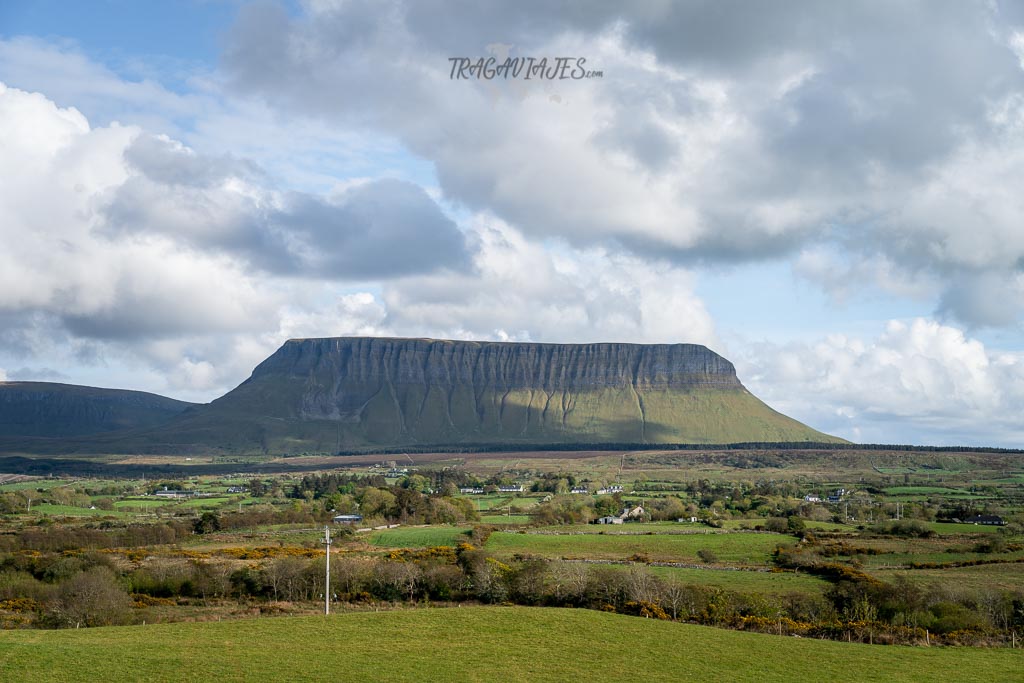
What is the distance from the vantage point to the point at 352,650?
3944 centimetres

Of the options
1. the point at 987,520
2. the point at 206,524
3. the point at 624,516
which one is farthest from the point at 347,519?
the point at 987,520

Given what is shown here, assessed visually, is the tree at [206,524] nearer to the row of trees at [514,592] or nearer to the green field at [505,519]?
the row of trees at [514,592]

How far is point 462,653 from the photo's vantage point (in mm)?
39188

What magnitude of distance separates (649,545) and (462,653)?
53794 mm

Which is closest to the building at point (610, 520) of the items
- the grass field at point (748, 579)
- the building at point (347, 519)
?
the building at point (347, 519)

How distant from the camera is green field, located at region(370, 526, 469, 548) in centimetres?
9319

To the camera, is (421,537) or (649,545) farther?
(421,537)

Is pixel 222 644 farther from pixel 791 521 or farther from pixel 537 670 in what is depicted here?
pixel 791 521

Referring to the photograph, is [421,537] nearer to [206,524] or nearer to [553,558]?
[553,558]

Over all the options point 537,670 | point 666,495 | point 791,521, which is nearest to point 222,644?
point 537,670

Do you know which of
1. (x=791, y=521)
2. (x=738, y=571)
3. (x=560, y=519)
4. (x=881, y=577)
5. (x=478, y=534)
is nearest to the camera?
(x=881, y=577)

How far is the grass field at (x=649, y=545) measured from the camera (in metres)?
83.7

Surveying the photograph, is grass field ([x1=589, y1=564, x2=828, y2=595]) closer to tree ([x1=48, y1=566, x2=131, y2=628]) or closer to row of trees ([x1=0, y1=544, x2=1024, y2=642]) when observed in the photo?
row of trees ([x1=0, y1=544, x2=1024, y2=642])

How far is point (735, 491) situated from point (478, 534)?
69054 mm
